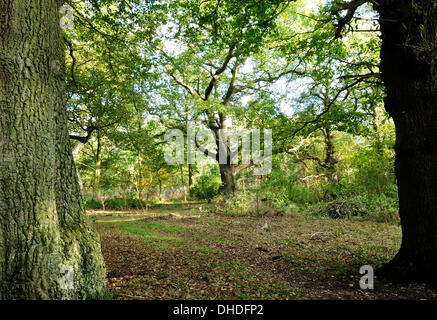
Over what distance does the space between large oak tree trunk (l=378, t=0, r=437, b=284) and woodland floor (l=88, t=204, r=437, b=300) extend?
0.43m

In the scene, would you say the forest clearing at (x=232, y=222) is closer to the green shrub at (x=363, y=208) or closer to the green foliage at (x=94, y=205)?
the green shrub at (x=363, y=208)

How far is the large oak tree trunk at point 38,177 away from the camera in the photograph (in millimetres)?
2270

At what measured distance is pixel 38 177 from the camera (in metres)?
2.44

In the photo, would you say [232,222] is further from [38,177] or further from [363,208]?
[38,177]

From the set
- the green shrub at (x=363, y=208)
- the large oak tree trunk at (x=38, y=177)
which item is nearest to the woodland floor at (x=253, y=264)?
the large oak tree trunk at (x=38, y=177)

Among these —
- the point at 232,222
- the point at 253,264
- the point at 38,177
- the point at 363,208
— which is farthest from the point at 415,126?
the point at 232,222

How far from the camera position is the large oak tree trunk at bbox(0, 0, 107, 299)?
2270 mm

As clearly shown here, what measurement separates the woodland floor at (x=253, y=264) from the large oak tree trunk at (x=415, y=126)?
43 cm

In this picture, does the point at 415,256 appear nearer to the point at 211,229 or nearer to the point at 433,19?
the point at 433,19

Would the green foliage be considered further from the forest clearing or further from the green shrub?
the green shrub

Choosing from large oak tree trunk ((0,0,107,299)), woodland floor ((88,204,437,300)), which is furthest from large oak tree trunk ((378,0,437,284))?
large oak tree trunk ((0,0,107,299))

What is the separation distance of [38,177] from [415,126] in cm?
467

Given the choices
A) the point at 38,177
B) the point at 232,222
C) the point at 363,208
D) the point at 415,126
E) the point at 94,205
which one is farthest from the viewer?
the point at 94,205
